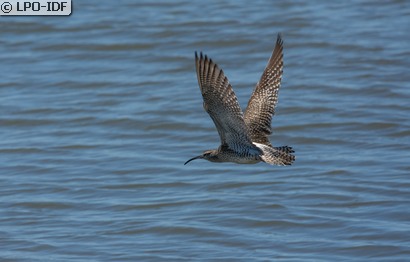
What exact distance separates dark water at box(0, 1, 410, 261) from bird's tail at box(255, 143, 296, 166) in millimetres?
892

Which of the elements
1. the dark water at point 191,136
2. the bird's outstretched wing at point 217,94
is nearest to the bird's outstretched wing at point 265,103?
the bird's outstretched wing at point 217,94

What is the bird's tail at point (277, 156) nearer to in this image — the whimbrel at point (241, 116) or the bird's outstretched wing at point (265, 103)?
the whimbrel at point (241, 116)

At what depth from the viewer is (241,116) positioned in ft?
23.1

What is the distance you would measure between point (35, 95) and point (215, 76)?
18.1 feet

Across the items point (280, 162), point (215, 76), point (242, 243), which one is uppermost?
point (215, 76)

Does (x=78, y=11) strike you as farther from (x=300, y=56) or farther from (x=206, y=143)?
(x=206, y=143)

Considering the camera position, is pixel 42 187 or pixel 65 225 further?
pixel 42 187

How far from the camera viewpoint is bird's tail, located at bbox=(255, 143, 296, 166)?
23.5ft

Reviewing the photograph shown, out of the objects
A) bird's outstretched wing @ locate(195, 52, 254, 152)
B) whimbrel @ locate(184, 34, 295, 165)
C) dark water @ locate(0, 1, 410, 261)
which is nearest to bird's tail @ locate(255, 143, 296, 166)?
whimbrel @ locate(184, 34, 295, 165)

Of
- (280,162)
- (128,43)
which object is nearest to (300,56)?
(128,43)

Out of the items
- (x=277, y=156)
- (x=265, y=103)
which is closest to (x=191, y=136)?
(x=265, y=103)

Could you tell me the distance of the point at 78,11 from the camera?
50.1 feet

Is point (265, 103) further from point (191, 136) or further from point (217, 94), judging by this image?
point (191, 136)

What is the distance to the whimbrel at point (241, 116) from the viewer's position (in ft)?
22.5
